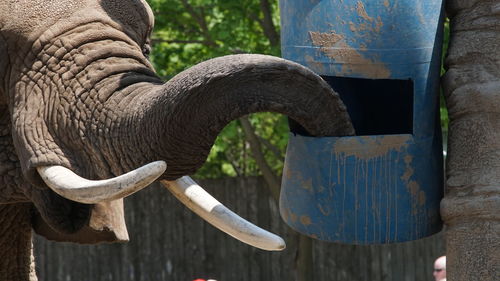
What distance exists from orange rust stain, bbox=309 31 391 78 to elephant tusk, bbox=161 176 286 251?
595 millimetres

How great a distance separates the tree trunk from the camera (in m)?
4.09

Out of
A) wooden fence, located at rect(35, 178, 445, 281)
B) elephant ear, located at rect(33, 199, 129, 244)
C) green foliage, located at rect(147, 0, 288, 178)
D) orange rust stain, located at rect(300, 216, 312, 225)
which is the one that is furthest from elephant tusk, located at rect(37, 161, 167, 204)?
wooden fence, located at rect(35, 178, 445, 281)

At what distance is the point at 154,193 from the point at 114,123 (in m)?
7.08

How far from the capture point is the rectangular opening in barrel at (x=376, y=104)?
355cm

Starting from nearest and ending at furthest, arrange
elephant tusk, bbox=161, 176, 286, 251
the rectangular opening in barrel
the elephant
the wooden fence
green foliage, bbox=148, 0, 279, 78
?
the elephant < elephant tusk, bbox=161, 176, 286, 251 < the rectangular opening in barrel < green foliage, bbox=148, 0, 279, 78 < the wooden fence

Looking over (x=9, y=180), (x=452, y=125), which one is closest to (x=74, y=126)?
(x=9, y=180)

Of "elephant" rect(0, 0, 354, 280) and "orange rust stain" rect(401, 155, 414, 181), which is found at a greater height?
"elephant" rect(0, 0, 354, 280)

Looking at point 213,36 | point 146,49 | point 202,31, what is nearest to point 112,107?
point 146,49

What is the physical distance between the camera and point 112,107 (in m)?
A: 3.13

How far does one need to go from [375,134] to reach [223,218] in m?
0.72

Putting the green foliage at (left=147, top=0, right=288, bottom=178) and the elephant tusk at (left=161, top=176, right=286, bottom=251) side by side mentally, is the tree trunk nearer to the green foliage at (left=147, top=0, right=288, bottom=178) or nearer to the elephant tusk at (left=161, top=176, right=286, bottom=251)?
the elephant tusk at (left=161, top=176, right=286, bottom=251)

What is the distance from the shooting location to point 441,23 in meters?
3.51

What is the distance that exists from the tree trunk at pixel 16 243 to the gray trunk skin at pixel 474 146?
1582mm

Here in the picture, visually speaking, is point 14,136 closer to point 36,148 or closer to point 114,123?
point 36,148
